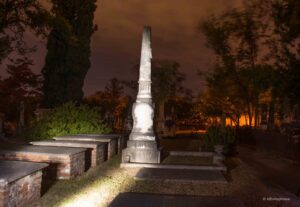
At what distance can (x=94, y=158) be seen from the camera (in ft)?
31.4

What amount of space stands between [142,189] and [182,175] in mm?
1648

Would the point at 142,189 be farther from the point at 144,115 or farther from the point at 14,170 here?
the point at 144,115

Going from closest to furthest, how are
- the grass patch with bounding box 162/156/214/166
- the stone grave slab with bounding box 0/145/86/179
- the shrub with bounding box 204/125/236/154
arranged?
1. the stone grave slab with bounding box 0/145/86/179
2. the grass patch with bounding box 162/156/214/166
3. the shrub with bounding box 204/125/236/154

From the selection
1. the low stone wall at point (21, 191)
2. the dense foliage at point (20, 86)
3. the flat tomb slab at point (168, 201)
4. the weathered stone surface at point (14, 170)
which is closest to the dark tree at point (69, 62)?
the dense foliage at point (20, 86)

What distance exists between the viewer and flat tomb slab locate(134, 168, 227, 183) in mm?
7527

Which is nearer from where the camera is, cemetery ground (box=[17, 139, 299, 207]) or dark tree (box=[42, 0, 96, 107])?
cemetery ground (box=[17, 139, 299, 207])

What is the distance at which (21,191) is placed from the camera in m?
5.10

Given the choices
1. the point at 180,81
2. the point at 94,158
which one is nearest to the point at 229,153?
the point at 94,158

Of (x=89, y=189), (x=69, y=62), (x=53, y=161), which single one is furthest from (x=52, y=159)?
(x=69, y=62)

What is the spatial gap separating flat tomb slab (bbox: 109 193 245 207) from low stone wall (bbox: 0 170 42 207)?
5.09 ft

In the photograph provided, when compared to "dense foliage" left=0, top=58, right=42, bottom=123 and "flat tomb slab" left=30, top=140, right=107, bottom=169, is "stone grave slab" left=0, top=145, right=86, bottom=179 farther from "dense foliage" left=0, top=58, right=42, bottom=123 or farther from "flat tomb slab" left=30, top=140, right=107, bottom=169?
"dense foliage" left=0, top=58, right=42, bottom=123

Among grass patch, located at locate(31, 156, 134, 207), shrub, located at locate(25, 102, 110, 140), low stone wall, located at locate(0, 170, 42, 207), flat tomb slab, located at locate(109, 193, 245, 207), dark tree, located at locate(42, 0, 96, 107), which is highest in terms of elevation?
dark tree, located at locate(42, 0, 96, 107)

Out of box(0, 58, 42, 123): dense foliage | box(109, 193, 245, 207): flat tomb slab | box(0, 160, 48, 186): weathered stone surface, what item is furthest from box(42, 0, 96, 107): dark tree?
box(109, 193, 245, 207): flat tomb slab

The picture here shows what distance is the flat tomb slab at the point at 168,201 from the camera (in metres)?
4.98
